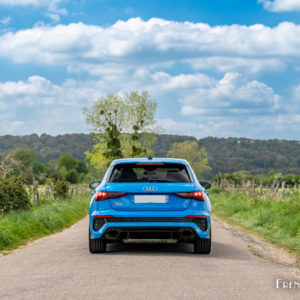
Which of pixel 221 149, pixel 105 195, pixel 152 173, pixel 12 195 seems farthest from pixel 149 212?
pixel 221 149

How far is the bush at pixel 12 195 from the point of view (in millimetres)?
15539

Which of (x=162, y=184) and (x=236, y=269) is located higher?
(x=162, y=184)

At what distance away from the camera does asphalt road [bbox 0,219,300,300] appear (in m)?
5.82

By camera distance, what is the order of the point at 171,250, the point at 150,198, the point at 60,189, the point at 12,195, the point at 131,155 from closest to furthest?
1. the point at 150,198
2. the point at 171,250
3. the point at 12,195
4. the point at 60,189
5. the point at 131,155

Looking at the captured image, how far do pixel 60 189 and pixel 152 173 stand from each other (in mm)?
19781

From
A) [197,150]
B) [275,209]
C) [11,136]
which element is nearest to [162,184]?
[275,209]

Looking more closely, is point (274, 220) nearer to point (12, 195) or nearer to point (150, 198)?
point (12, 195)

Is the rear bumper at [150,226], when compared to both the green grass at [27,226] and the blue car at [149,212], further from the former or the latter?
the green grass at [27,226]

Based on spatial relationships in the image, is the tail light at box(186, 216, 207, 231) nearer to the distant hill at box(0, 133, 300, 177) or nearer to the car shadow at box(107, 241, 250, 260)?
the car shadow at box(107, 241, 250, 260)

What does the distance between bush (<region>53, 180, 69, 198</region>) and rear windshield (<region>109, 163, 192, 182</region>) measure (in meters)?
19.5

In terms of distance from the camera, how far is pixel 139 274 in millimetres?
6895

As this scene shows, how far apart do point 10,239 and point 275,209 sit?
393 inches

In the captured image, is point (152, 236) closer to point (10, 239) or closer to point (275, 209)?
point (10, 239)

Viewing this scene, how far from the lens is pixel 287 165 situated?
118 m
